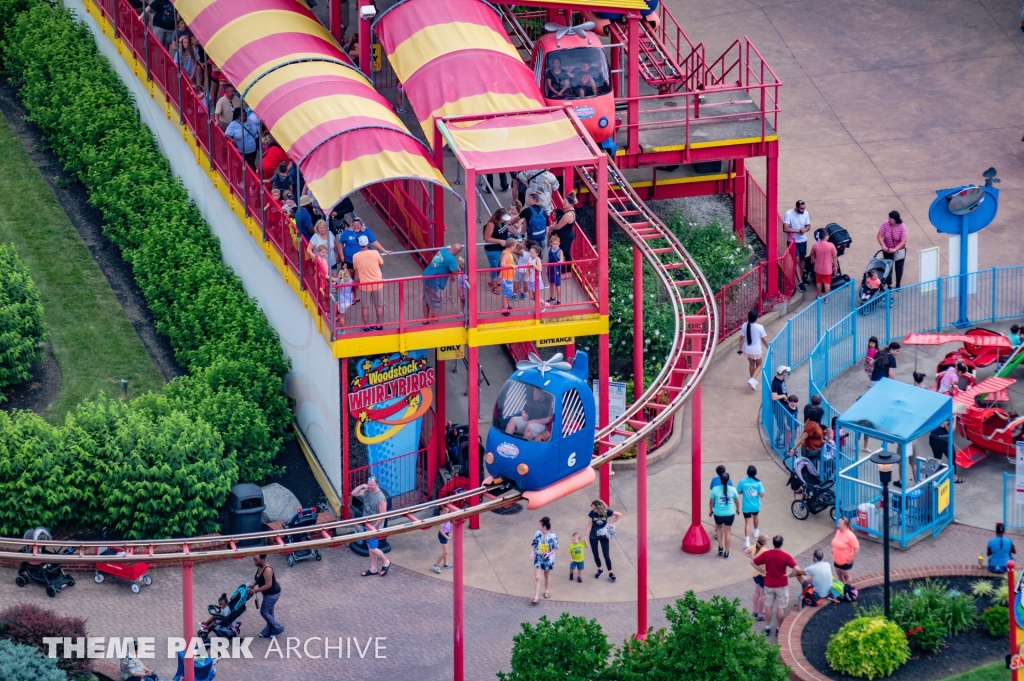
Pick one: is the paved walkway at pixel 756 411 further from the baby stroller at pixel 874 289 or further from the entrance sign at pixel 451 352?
the entrance sign at pixel 451 352

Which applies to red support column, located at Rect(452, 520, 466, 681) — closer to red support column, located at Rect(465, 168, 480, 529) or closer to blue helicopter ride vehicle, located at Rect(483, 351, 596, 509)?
blue helicopter ride vehicle, located at Rect(483, 351, 596, 509)

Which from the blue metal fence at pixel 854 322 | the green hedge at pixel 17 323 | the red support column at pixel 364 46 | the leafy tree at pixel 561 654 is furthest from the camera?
the red support column at pixel 364 46

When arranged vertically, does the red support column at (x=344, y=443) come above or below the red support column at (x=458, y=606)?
above

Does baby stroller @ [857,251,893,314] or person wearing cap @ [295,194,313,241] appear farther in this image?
baby stroller @ [857,251,893,314]

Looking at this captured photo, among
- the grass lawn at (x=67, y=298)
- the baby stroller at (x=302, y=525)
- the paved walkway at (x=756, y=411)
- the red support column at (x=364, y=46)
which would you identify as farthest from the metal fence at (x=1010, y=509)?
the grass lawn at (x=67, y=298)

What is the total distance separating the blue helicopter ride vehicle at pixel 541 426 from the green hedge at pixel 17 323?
11.3 m

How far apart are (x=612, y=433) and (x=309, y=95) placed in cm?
879

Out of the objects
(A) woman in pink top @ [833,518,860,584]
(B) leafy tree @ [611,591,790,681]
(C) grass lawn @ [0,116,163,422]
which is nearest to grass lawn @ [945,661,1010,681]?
(A) woman in pink top @ [833,518,860,584]

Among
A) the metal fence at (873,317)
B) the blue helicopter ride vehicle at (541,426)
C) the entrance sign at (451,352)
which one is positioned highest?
the metal fence at (873,317)

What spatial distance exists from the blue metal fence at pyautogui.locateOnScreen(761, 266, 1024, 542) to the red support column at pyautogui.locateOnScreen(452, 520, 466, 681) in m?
8.61

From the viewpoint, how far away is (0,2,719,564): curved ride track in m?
32.8

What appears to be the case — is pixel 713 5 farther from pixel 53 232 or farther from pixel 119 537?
pixel 119 537

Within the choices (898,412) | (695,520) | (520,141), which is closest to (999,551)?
(898,412)

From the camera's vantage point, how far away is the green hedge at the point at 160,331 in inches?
1511
